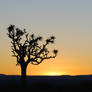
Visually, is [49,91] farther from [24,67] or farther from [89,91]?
[24,67]

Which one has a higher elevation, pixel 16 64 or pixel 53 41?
pixel 53 41

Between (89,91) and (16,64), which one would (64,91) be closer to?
(89,91)

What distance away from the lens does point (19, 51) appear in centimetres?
5734

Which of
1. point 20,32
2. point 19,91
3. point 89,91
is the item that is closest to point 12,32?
point 20,32

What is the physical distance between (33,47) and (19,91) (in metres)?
16.7

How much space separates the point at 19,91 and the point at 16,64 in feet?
54.0

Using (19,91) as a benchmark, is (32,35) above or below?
above

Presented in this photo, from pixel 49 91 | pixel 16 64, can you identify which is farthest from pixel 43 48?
pixel 49 91

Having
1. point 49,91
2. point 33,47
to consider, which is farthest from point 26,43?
point 49,91

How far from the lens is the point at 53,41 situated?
57906 millimetres

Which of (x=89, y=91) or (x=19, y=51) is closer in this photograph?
(x=89, y=91)

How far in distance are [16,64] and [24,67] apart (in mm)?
1814

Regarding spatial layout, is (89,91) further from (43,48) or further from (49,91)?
(43,48)

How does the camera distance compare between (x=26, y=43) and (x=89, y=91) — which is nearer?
(x=89, y=91)
